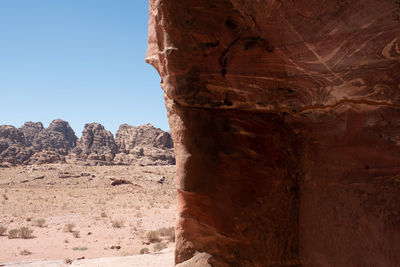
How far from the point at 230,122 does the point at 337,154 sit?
3.91 ft

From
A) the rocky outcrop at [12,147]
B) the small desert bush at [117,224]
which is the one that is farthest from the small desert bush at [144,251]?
the rocky outcrop at [12,147]

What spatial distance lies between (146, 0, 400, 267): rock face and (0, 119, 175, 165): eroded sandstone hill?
48.6 metres

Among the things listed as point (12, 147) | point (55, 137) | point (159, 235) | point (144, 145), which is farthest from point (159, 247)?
point (55, 137)

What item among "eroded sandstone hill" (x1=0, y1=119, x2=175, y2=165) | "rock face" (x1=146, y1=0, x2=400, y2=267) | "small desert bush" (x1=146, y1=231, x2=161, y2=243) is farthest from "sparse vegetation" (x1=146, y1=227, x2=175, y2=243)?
"eroded sandstone hill" (x1=0, y1=119, x2=175, y2=165)

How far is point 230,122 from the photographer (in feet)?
11.7

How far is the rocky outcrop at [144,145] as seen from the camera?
5866 cm

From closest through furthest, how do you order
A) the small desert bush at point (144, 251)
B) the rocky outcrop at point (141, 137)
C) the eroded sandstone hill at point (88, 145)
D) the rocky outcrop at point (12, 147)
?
1. the small desert bush at point (144, 251)
2. the eroded sandstone hill at point (88, 145)
3. the rocky outcrop at point (12, 147)
4. the rocky outcrop at point (141, 137)

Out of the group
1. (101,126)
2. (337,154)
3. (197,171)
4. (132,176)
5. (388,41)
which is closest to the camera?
(388,41)

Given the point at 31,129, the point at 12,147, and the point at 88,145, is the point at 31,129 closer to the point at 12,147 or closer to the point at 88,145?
the point at 88,145

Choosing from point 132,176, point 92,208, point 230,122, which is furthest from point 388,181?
point 132,176

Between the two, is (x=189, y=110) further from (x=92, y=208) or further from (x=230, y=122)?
(x=92, y=208)

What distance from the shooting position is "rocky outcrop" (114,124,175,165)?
5866 centimetres

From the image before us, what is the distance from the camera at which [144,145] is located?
71.2 m

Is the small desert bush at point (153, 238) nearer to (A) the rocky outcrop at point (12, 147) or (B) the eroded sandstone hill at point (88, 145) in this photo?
(B) the eroded sandstone hill at point (88, 145)
